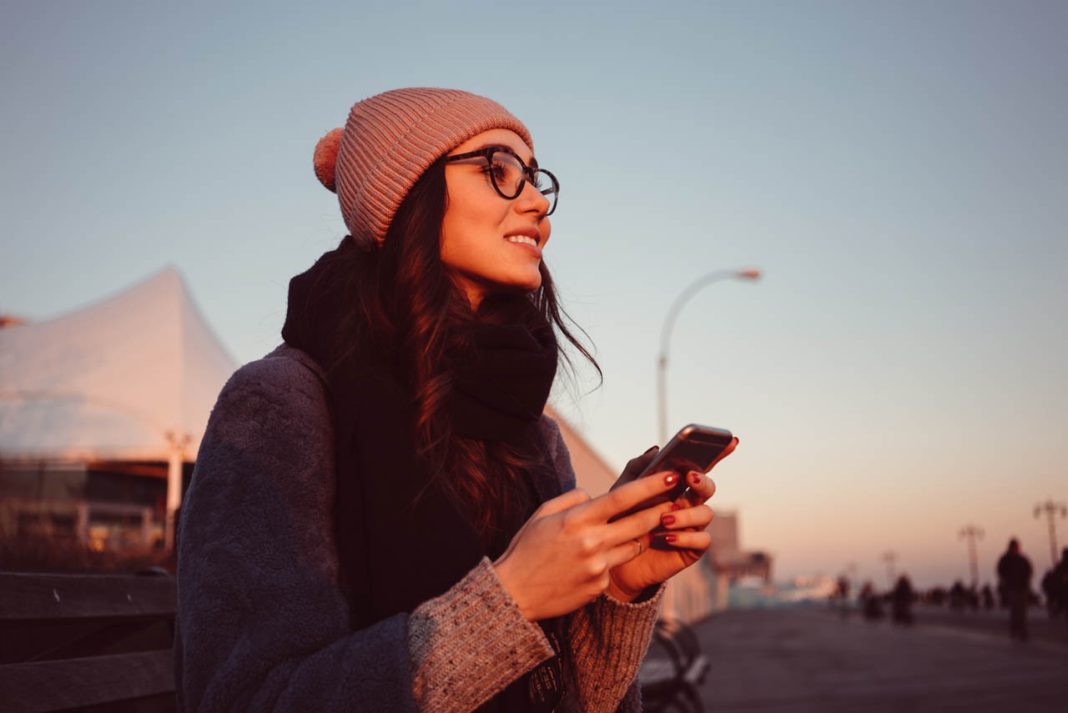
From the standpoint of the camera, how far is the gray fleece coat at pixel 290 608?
59.6 inches

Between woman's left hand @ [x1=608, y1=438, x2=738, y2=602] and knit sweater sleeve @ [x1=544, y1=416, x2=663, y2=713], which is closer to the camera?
woman's left hand @ [x1=608, y1=438, x2=738, y2=602]

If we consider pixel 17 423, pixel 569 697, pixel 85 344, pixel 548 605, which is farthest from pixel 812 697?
pixel 85 344

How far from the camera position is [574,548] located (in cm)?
148

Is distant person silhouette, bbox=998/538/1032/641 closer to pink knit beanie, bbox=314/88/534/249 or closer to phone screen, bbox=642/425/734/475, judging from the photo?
pink knit beanie, bbox=314/88/534/249

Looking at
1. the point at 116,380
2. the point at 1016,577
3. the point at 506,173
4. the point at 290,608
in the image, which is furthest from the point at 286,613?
the point at 116,380

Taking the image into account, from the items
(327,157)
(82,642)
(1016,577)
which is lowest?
(1016,577)

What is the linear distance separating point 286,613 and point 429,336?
66 cm

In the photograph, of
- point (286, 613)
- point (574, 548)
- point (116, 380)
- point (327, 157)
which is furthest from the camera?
point (116, 380)

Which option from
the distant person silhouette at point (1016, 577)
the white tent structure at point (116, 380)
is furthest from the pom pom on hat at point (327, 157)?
the white tent structure at point (116, 380)

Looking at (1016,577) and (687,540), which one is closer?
(687,540)

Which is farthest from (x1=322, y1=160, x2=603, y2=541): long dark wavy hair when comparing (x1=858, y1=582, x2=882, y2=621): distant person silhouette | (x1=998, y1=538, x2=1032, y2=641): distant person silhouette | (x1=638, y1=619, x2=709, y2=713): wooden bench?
(x1=858, y1=582, x2=882, y2=621): distant person silhouette

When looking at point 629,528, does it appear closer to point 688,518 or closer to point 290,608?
point 688,518

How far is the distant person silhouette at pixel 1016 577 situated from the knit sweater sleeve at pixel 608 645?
19.3m

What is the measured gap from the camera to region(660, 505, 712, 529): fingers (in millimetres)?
1675
